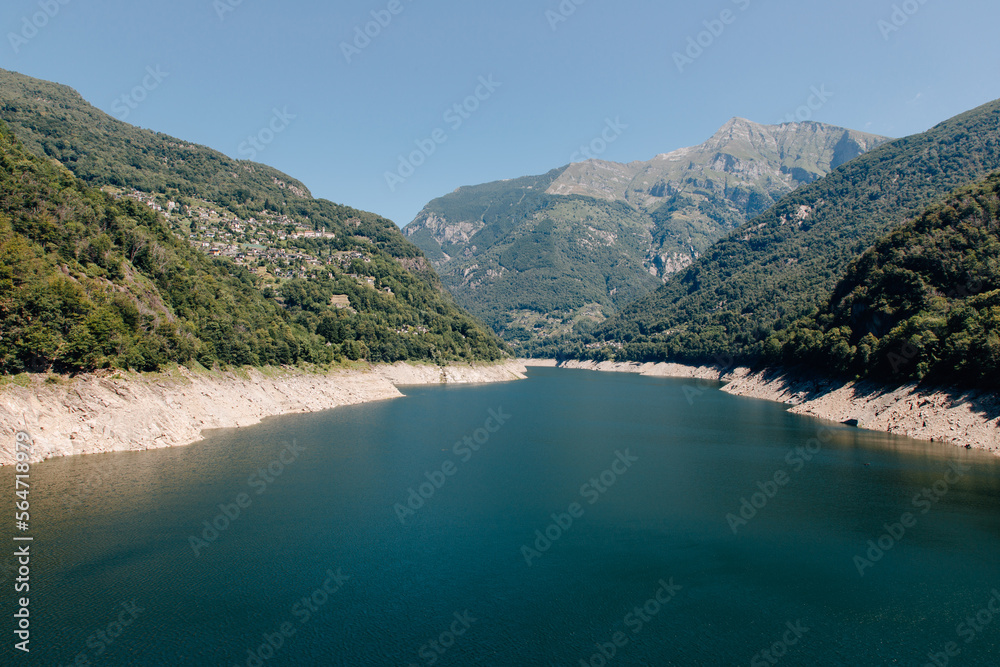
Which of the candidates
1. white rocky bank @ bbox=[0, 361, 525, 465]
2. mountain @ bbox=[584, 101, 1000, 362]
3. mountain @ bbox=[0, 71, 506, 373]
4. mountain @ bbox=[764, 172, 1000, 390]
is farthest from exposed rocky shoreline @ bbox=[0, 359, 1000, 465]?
mountain @ bbox=[584, 101, 1000, 362]

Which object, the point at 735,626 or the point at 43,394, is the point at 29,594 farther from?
the point at 735,626

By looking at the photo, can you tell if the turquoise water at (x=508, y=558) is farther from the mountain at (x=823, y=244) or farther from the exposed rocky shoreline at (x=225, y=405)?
the mountain at (x=823, y=244)

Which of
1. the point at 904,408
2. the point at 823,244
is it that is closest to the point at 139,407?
the point at 904,408

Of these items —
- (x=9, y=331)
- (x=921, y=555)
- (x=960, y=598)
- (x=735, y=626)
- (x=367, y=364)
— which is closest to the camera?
(x=735, y=626)

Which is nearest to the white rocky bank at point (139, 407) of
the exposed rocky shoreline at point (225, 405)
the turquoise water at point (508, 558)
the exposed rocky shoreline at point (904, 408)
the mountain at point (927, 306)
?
the exposed rocky shoreline at point (225, 405)

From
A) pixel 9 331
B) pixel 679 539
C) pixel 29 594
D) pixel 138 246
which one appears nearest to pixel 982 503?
pixel 679 539

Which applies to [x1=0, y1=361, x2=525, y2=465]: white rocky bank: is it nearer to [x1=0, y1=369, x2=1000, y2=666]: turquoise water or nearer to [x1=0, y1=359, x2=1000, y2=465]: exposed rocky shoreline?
[x1=0, y1=359, x2=1000, y2=465]: exposed rocky shoreline

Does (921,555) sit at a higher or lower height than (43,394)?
lower
